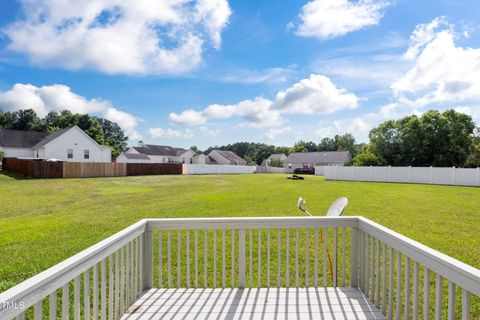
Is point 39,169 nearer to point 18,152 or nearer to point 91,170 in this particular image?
point 91,170

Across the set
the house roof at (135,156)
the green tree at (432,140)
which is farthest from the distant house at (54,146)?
the green tree at (432,140)

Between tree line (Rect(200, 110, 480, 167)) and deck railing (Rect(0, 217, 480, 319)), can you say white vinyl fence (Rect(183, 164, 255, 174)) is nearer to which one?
tree line (Rect(200, 110, 480, 167))

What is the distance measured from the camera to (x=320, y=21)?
898 centimetres

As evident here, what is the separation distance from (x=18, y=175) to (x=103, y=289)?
25595 millimetres

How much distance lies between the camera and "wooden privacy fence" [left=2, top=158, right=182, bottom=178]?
71.6 ft

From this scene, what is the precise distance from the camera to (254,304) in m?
2.78

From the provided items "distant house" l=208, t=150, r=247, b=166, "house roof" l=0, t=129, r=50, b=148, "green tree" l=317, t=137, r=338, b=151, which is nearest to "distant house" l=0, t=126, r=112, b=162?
"house roof" l=0, t=129, r=50, b=148

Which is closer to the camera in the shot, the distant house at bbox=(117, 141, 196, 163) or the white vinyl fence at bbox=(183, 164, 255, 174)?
the white vinyl fence at bbox=(183, 164, 255, 174)

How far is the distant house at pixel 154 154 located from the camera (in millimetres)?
45312

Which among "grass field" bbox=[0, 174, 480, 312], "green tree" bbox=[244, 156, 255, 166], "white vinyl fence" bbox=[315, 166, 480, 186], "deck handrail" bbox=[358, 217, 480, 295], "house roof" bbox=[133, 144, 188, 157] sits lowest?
"grass field" bbox=[0, 174, 480, 312]

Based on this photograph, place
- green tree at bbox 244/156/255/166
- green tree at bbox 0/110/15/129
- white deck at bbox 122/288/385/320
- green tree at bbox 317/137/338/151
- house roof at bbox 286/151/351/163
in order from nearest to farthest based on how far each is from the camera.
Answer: white deck at bbox 122/288/385/320, green tree at bbox 0/110/15/129, house roof at bbox 286/151/351/163, green tree at bbox 244/156/255/166, green tree at bbox 317/137/338/151

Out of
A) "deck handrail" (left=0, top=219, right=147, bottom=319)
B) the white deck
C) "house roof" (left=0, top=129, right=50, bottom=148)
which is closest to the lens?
"deck handrail" (left=0, top=219, right=147, bottom=319)

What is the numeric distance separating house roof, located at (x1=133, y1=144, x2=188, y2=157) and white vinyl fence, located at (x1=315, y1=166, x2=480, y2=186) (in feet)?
106

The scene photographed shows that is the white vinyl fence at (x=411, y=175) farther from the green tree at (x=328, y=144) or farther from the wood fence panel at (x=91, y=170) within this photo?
the green tree at (x=328, y=144)
